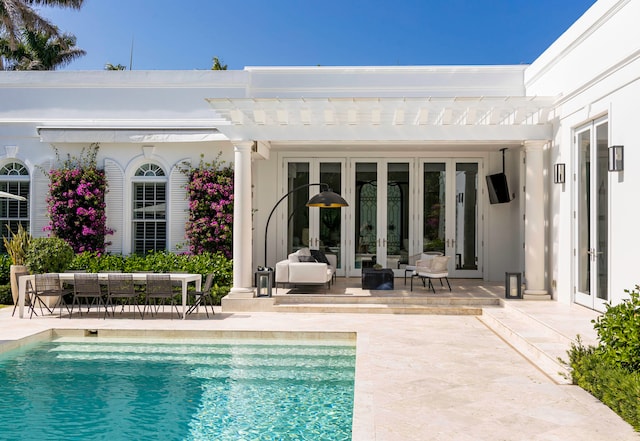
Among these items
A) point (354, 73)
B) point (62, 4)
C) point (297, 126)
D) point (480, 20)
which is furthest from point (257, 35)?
point (297, 126)

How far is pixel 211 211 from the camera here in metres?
13.3

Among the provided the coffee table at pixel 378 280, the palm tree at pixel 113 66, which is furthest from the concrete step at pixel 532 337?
the palm tree at pixel 113 66

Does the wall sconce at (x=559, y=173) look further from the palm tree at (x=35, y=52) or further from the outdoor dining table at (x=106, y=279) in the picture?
the palm tree at (x=35, y=52)

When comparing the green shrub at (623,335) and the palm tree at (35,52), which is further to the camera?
the palm tree at (35,52)

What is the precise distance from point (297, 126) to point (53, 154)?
242 inches

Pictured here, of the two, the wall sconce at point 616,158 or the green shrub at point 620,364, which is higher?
the wall sconce at point 616,158

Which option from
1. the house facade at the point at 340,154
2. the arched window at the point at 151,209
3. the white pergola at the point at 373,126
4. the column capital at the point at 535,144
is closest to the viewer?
the white pergola at the point at 373,126

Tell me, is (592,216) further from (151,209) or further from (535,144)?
(151,209)

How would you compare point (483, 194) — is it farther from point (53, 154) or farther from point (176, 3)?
point (176, 3)

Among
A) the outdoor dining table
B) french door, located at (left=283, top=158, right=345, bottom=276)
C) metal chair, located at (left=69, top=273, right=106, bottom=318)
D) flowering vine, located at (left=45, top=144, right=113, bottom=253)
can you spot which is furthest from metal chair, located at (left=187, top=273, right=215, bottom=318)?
french door, located at (left=283, top=158, right=345, bottom=276)

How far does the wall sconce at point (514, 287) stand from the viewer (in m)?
11.1

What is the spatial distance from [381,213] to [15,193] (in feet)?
28.3

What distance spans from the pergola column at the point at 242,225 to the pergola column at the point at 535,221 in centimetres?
525

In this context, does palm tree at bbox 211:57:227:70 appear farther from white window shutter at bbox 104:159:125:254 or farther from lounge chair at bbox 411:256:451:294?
lounge chair at bbox 411:256:451:294
